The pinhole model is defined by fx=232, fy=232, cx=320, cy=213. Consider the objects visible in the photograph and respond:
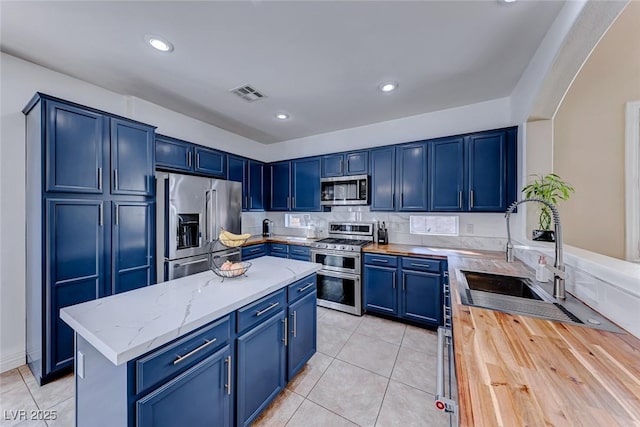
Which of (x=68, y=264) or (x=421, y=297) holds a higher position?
(x=68, y=264)

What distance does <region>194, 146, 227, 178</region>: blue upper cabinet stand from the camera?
127 inches

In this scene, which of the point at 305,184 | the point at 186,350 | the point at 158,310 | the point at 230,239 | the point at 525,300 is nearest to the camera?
the point at 186,350

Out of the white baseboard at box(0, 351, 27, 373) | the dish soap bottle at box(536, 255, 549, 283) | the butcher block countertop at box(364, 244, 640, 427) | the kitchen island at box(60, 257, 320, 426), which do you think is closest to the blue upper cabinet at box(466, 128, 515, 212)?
the dish soap bottle at box(536, 255, 549, 283)

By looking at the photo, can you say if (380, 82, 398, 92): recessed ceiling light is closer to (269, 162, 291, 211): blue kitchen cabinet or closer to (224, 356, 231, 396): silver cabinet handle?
(269, 162, 291, 211): blue kitchen cabinet

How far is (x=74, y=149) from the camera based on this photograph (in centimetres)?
203

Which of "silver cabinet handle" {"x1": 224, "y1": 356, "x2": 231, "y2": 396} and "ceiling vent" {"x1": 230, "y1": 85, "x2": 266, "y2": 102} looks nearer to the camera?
"silver cabinet handle" {"x1": 224, "y1": 356, "x2": 231, "y2": 396}

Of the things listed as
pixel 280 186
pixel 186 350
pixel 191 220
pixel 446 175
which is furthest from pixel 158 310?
pixel 280 186

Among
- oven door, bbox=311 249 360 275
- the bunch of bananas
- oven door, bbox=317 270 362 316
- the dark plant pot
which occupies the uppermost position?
the dark plant pot

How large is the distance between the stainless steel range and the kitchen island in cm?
145

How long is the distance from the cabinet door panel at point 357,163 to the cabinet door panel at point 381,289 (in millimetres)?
1430

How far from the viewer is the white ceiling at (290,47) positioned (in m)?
1.58

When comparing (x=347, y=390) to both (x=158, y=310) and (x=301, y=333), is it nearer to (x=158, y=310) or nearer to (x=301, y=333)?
(x=301, y=333)

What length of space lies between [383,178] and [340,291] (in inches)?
67.9

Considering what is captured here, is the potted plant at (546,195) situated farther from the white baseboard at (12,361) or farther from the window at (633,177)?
the white baseboard at (12,361)
